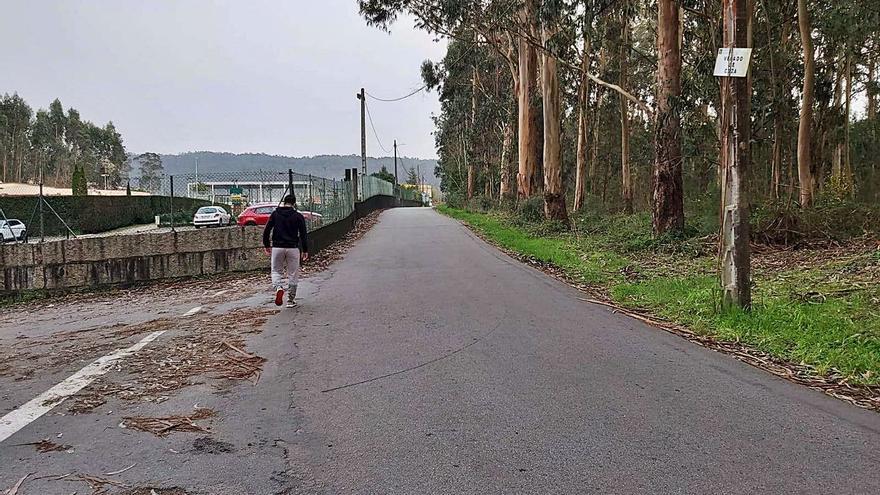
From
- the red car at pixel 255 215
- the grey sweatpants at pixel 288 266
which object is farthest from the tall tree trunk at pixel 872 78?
the red car at pixel 255 215

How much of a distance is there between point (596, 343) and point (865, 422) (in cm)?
270

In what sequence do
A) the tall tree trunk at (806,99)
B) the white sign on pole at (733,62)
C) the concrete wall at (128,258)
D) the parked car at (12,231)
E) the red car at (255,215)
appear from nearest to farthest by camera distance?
the white sign on pole at (733,62) → the concrete wall at (128,258) → the parked car at (12,231) → the tall tree trunk at (806,99) → the red car at (255,215)

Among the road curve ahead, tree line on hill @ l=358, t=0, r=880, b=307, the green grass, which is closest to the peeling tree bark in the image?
tree line on hill @ l=358, t=0, r=880, b=307

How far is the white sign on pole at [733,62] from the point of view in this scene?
725cm

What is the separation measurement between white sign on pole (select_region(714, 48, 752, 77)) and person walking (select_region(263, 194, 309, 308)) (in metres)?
6.03

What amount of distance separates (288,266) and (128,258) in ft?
22.7

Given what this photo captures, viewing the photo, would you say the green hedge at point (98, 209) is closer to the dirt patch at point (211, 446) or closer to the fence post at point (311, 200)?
the fence post at point (311, 200)

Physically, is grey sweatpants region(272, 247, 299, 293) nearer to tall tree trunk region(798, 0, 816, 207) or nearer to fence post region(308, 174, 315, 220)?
fence post region(308, 174, 315, 220)

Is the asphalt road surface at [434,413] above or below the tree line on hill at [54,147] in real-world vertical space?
below

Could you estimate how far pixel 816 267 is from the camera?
10.6 meters

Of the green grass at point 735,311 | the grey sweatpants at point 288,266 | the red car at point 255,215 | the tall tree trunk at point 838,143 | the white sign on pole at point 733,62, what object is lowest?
the green grass at point 735,311

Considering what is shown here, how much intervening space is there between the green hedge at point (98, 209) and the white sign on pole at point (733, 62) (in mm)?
17608

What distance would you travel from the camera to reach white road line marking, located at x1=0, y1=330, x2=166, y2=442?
15.5ft

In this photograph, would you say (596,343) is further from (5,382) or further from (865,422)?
(5,382)
